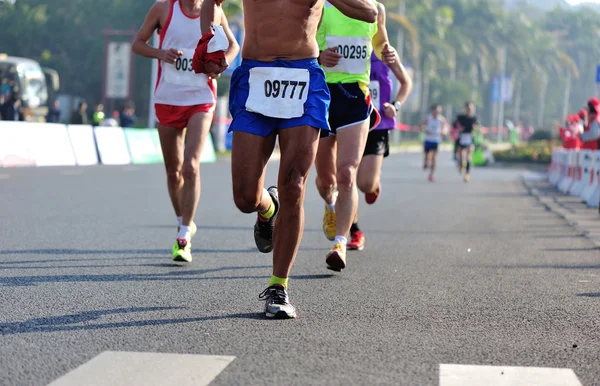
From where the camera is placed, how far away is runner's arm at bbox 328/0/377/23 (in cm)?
586

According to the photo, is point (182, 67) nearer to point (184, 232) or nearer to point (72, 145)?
point (184, 232)

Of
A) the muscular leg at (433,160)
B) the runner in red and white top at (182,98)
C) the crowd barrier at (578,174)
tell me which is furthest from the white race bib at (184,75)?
the muscular leg at (433,160)

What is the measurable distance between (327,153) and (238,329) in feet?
9.99

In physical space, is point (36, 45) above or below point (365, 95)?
below

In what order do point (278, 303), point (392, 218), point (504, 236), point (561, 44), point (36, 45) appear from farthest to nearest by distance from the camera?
point (561, 44), point (36, 45), point (392, 218), point (504, 236), point (278, 303)

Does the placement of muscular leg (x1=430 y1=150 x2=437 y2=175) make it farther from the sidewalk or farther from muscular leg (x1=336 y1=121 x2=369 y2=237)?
muscular leg (x1=336 y1=121 x2=369 y2=237)

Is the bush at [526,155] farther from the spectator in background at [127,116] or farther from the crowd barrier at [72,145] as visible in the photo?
the crowd barrier at [72,145]

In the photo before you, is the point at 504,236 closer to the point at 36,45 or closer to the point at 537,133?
the point at 537,133

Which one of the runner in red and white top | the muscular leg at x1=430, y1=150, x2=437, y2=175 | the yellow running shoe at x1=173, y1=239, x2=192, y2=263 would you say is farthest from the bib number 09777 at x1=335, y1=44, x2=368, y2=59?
the muscular leg at x1=430, y1=150, x2=437, y2=175

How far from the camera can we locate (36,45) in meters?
77.1

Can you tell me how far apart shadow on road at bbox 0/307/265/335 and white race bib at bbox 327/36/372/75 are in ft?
8.30

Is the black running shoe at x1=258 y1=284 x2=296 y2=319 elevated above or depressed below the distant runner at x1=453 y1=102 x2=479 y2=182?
above

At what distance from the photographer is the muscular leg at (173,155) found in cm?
809

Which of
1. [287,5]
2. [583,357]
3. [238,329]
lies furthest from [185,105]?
[583,357]
